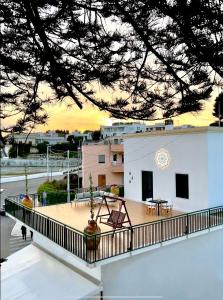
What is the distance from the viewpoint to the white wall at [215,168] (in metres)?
12.2

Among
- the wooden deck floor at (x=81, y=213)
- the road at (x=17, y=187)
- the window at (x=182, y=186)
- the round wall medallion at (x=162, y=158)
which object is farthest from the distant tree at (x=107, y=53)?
the road at (x=17, y=187)

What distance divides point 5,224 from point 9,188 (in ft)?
54.6

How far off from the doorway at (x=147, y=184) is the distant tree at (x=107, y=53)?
396 inches

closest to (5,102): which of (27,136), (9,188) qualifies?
(27,136)

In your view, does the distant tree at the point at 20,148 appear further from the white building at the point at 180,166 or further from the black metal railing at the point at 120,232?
the white building at the point at 180,166

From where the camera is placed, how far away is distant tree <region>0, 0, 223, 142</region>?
367cm

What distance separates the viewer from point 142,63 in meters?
4.56

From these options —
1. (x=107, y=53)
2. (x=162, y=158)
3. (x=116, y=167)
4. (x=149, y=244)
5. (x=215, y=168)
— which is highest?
(x=107, y=53)

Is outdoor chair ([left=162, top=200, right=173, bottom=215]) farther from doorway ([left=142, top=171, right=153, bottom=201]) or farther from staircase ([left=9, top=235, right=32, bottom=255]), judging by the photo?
staircase ([left=9, top=235, right=32, bottom=255])

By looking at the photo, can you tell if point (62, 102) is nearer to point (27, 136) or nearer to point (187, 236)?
point (27, 136)

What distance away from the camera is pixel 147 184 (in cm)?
1493

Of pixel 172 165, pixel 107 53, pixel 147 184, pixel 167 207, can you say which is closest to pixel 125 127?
pixel 147 184

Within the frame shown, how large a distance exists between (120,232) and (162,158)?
571 cm

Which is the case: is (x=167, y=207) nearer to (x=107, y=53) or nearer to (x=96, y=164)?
(x=107, y=53)
